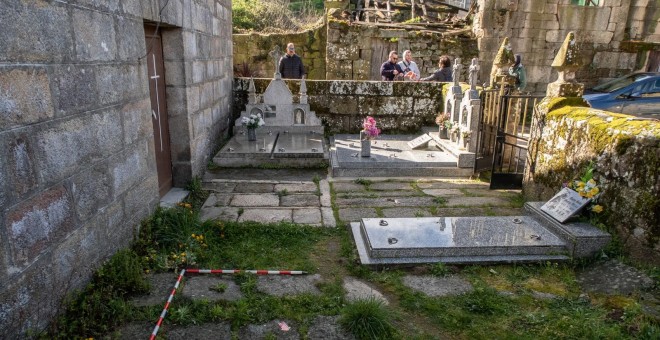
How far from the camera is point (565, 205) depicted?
13.6 ft

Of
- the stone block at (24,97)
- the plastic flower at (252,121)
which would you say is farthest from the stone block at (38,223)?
the plastic flower at (252,121)

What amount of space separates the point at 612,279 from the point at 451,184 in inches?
117

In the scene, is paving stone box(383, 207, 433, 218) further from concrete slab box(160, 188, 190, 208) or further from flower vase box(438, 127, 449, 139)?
flower vase box(438, 127, 449, 139)

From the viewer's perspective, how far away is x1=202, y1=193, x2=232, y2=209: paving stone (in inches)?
198

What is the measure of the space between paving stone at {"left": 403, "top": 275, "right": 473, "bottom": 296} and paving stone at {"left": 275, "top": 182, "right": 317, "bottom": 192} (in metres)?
2.52

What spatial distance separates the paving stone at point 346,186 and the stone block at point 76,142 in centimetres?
308

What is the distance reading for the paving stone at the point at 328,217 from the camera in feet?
15.0

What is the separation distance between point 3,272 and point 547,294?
362cm

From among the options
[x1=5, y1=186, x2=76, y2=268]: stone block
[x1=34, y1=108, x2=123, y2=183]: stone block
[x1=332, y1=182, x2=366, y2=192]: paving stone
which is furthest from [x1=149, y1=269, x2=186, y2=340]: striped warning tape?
[x1=332, y1=182, x2=366, y2=192]: paving stone

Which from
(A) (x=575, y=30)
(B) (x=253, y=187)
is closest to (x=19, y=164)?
(B) (x=253, y=187)

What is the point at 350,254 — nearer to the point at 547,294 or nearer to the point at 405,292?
the point at 405,292

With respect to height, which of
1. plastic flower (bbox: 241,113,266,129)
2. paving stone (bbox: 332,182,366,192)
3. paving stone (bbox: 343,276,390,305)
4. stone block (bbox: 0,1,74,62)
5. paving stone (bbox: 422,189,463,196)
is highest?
stone block (bbox: 0,1,74,62)

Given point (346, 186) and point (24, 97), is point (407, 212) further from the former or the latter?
point (24, 97)

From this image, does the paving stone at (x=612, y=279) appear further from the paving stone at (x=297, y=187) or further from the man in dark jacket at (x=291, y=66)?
the man in dark jacket at (x=291, y=66)
